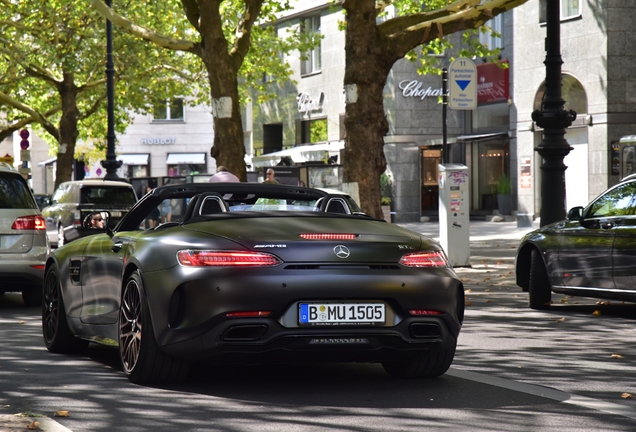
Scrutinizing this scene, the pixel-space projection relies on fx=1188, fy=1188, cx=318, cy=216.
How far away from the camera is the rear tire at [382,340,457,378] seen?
741cm

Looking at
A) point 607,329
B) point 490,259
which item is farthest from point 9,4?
point 607,329

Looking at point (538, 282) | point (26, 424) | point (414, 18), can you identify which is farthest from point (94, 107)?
point (26, 424)

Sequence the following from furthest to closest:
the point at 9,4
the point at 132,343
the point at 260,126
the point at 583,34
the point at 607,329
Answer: the point at 260,126 → the point at 9,4 → the point at 583,34 → the point at 607,329 → the point at 132,343

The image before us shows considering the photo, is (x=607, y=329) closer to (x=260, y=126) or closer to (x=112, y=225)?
(x=112, y=225)

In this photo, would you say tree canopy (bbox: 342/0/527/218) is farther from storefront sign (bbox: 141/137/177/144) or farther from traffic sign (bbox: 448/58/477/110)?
storefront sign (bbox: 141/137/177/144)

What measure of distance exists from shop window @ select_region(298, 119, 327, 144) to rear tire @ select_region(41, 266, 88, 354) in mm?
36364

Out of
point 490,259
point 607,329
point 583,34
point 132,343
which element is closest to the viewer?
point 132,343

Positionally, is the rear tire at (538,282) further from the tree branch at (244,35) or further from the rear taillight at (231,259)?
the tree branch at (244,35)

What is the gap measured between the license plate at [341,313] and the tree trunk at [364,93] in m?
11.0

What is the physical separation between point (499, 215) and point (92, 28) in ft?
45.9

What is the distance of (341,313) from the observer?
6.77m

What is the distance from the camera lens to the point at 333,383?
24.2ft

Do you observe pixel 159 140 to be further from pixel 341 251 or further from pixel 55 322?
pixel 341 251

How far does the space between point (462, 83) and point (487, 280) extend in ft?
12.8
